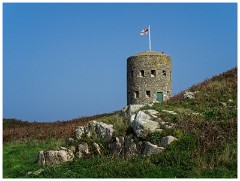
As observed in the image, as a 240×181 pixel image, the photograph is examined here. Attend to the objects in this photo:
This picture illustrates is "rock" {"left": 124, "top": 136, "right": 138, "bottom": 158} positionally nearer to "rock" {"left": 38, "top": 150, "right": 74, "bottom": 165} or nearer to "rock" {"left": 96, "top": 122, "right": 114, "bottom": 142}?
"rock" {"left": 96, "top": 122, "right": 114, "bottom": 142}

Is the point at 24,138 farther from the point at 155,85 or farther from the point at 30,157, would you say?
the point at 155,85

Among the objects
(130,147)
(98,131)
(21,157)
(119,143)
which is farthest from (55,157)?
(21,157)

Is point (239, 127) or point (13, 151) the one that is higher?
point (239, 127)

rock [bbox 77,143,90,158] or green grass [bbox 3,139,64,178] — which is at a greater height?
rock [bbox 77,143,90,158]

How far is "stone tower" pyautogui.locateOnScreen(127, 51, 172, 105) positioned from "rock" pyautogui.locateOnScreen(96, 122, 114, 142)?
24.4m

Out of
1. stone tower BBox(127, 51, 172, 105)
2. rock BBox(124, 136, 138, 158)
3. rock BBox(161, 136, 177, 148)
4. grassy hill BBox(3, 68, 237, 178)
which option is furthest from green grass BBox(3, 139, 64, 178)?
stone tower BBox(127, 51, 172, 105)

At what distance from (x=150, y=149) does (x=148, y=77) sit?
27403 millimetres

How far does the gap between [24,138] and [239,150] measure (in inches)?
621

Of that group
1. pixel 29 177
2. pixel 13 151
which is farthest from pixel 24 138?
pixel 29 177

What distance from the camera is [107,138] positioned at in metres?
14.6

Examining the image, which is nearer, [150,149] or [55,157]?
[150,149]

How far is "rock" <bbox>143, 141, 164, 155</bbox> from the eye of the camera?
12.3m

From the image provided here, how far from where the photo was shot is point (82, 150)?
47.0ft

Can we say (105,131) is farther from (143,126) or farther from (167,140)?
(167,140)
